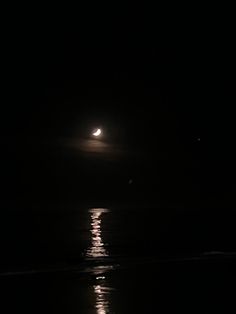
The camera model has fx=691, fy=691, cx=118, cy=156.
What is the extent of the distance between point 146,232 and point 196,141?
67.3ft

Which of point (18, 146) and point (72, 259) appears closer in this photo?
point (72, 259)

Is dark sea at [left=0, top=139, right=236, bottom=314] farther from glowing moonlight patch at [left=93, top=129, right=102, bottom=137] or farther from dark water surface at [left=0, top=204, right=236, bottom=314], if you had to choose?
glowing moonlight patch at [left=93, top=129, right=102, bottom=137]

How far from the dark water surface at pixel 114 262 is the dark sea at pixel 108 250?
0.04ft

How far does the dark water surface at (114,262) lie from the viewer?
7.72 meters

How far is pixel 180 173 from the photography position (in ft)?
83.3

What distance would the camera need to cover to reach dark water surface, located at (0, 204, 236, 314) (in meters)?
7.72

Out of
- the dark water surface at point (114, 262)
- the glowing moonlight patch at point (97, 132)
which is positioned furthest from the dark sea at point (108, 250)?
the glowing moonlight patch at point (97, 132)

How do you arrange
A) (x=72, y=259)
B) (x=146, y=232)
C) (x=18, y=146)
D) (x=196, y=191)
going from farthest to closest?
(x=18, y=146), (x=196, y=191), (x=146, y=232), (x=72, y=259)

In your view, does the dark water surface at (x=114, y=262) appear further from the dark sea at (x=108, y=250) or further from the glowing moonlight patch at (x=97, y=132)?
the glowing moonlight patch at (x=97, y=132)

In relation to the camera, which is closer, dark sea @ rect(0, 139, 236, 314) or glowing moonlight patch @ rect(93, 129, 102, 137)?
dark sea @ rect(0, 139, 236, 314)

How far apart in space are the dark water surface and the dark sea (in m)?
0.01

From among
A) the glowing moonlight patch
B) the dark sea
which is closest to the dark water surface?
the dark sea

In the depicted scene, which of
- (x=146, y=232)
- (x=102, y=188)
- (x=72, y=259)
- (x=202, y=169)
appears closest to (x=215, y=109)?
(x=202, y=169)

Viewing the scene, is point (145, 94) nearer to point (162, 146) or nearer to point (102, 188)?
point (162, 146)
